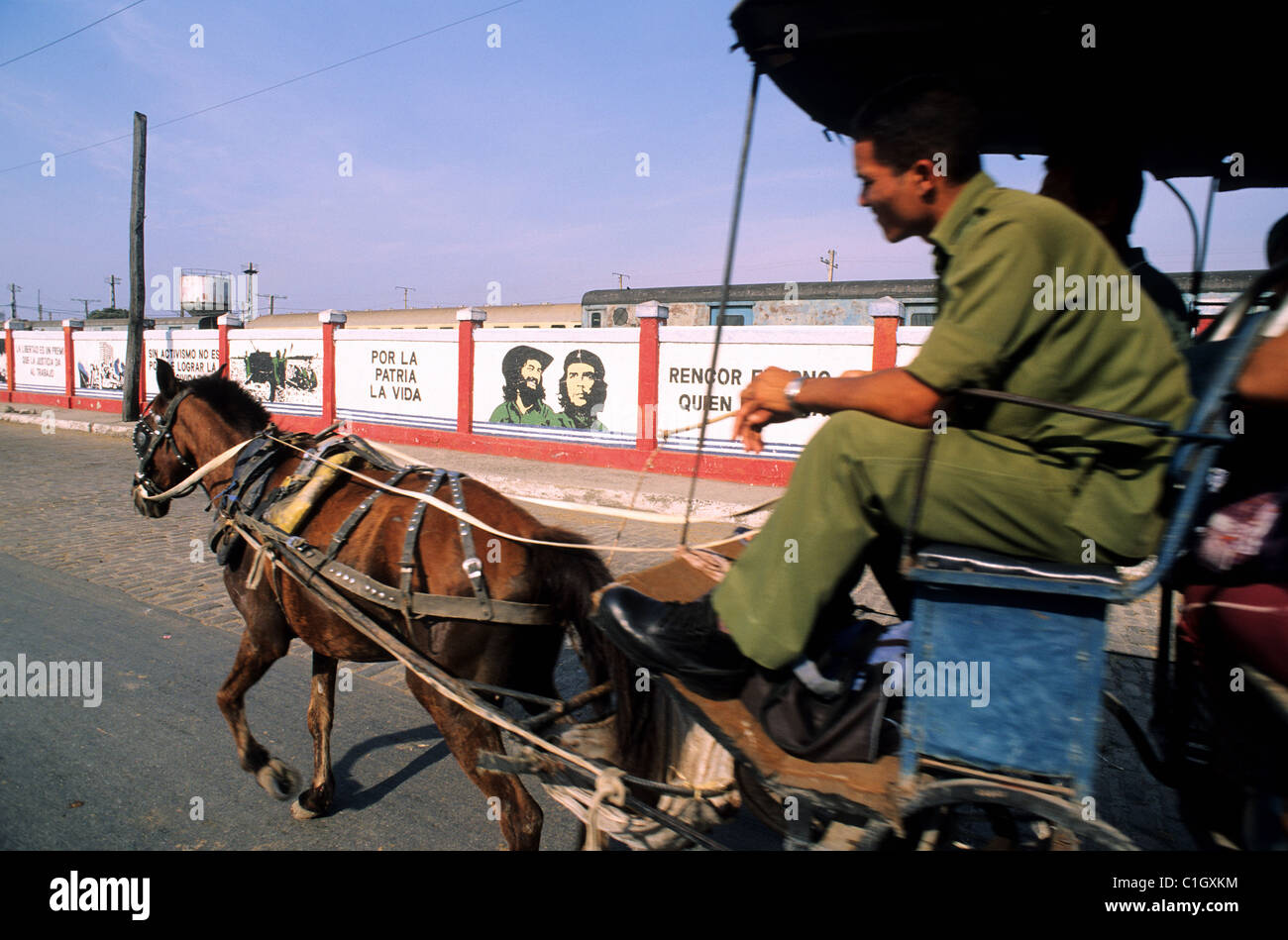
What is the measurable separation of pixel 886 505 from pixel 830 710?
58 cm

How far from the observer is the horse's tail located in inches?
101

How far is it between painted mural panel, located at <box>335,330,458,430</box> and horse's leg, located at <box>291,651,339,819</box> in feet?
41.0

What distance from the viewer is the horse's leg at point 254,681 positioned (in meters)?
3.27

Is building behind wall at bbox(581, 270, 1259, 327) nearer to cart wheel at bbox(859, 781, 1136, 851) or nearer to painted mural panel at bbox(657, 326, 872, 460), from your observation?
painted mural panel at bbox(657, 326, 872, 460)

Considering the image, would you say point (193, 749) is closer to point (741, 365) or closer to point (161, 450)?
point (161, 450)

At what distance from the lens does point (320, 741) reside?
3.36 metres

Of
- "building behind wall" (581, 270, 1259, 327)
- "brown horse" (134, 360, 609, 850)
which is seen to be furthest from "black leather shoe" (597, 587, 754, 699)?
"building behind wall" (581, 270, 1259, 327)

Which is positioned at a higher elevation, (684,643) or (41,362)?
(41,362)

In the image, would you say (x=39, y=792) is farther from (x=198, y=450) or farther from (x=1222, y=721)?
(x=1222, y=721)

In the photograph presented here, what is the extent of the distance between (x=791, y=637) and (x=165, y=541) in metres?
7.91

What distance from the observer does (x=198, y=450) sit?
3906 millimetres

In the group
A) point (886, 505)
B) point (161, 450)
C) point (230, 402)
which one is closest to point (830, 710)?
point (886, 505)

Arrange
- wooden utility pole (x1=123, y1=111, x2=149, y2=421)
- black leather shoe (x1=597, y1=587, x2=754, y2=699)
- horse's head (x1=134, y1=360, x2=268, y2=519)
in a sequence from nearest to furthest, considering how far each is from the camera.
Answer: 1. black leather shoe (x1=597, y1=587, x2=754, y2=699)
2. horse's head (x1=134, y1=360, x2=268, y2=519)
3. wooden utility pole (x1=123, y1=111, x2=149, y2=421)
